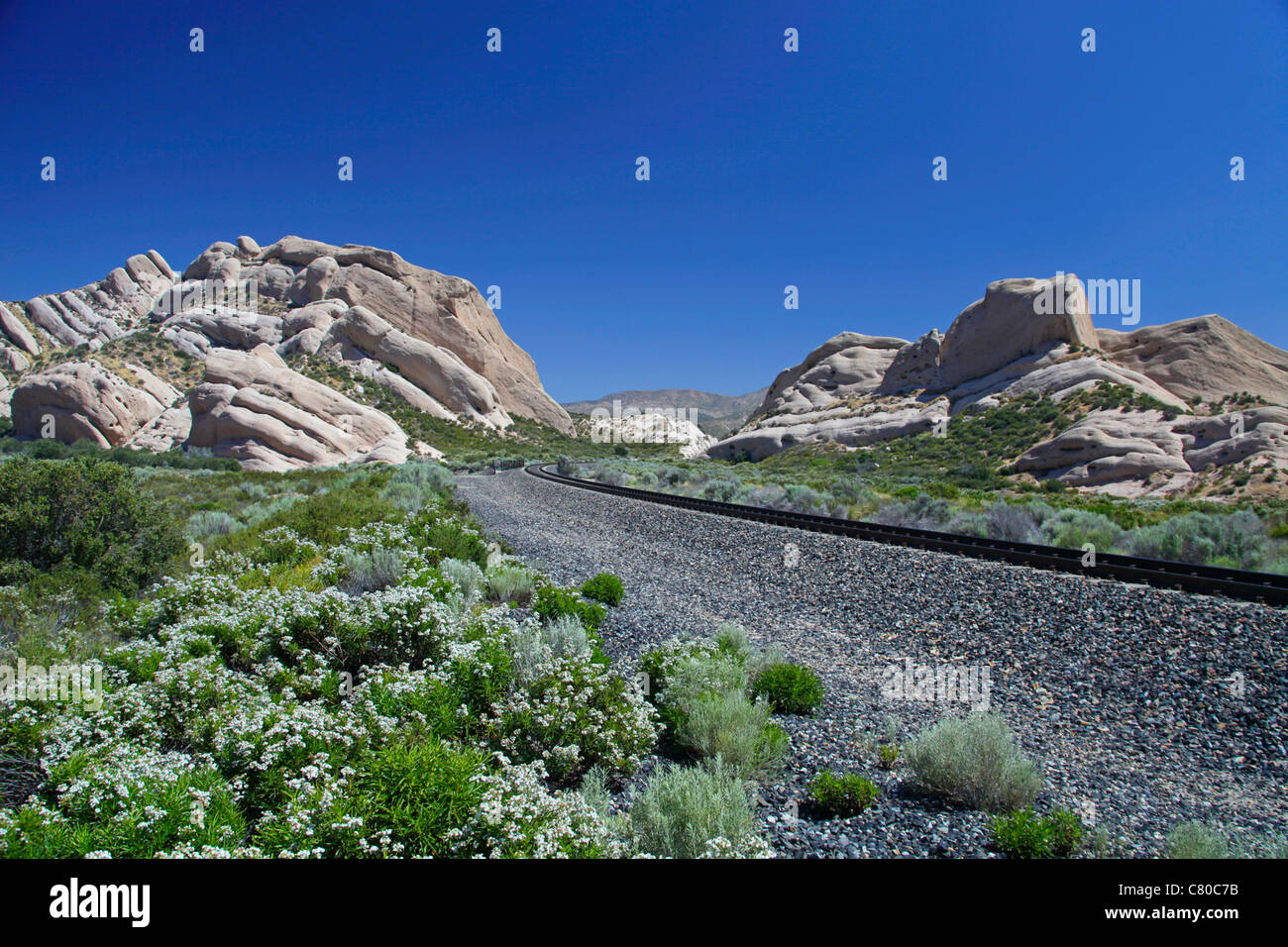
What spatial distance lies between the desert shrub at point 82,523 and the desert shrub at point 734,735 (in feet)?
24.8

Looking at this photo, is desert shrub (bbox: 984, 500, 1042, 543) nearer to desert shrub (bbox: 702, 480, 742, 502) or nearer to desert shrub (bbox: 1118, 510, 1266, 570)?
desert shrub (bbox: 1118, 510, 1266, 570)

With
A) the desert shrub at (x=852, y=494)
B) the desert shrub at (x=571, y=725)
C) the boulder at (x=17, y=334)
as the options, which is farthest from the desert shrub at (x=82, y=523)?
the boulder at (x=17, y=334)

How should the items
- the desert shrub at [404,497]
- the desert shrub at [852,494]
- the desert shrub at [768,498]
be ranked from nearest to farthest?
1. the desert shrub at [404,497]
2. the desert shrub at [852,494]
3. the desert shrub at [768,498]

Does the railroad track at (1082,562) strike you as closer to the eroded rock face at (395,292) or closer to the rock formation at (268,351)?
the rock formation at (268,351)

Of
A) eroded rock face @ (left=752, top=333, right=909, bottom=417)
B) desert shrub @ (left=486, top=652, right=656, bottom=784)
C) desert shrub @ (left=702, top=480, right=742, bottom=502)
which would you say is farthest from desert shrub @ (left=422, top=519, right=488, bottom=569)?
eroded rock face @ (left=752, top=333, right=909, bottom=417)

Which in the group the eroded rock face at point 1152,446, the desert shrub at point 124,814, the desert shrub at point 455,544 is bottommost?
the desert shrub at point 124,814

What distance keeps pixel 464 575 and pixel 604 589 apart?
218 centimetres

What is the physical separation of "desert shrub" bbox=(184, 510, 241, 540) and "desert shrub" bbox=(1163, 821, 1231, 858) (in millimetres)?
14375

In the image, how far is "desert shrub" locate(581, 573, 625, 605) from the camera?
32.1 feet

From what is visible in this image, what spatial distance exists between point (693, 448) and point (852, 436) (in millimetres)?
32395

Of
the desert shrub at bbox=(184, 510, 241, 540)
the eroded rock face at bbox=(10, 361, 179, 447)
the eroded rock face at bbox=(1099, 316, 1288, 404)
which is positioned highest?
the eroded rock face at bbox=(1099, 316, 1288, 404)

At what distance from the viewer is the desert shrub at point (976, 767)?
4.23m

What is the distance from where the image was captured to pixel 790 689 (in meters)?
5.97
